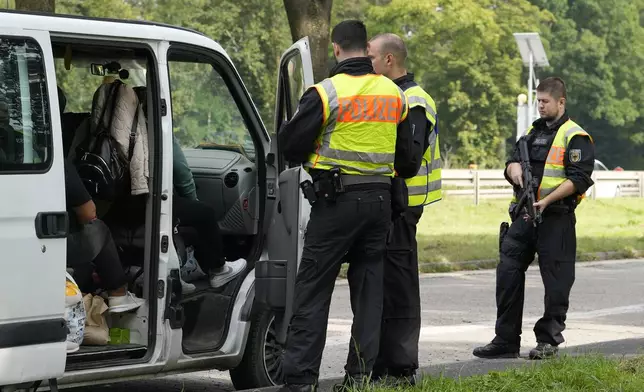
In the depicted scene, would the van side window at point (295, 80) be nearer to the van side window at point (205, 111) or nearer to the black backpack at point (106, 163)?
the van side window at point (205, 111)

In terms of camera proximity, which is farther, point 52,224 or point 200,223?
point 200,223

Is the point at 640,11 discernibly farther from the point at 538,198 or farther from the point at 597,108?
the point at 538,198

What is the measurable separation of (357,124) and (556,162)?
111 inches

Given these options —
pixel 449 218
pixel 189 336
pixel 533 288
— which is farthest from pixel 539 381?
pixel 449 218

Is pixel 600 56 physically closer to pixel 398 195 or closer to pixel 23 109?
pixel 398 195

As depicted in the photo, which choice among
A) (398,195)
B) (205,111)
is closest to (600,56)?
(205,111)

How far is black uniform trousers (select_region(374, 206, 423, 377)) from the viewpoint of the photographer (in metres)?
6.70

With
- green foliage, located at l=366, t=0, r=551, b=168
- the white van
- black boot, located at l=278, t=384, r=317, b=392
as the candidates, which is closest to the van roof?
the white van

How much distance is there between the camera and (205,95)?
24.2 ft

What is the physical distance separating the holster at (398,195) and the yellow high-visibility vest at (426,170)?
0.34m

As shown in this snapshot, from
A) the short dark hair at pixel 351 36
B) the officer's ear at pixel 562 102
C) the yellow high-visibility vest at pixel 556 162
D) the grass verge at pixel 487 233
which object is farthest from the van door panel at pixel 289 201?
the grass verge at pixel 487 233

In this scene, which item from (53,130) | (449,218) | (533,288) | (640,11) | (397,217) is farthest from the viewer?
(640,11)

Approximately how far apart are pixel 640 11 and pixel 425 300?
3054 inches

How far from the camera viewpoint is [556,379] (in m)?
6.75
